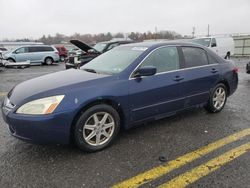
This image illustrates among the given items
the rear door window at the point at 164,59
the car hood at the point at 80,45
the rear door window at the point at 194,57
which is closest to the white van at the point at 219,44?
the car hood at the point at 80,45

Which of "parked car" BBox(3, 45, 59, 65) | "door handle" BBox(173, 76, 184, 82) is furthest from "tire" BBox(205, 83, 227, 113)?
"parked car" BBox(3, 45, 59, 65)

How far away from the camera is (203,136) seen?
401 centimetres

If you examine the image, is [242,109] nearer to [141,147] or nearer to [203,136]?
[203,136]

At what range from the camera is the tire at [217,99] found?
16.4 ft

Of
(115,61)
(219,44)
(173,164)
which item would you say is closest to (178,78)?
(115,61)

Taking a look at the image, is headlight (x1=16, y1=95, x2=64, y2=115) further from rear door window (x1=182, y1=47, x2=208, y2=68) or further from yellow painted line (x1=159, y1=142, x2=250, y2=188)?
rear door window (x1=182, y1=47, x2=208, y2=68)

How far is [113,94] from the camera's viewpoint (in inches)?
137

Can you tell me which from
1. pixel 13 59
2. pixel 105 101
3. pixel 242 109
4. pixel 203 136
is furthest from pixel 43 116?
pixel 13 59

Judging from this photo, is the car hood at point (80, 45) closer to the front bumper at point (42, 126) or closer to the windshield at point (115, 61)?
the windshield at point (115, 61)

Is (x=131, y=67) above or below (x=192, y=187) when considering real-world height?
above

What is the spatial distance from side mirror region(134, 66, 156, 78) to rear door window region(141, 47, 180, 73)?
0.65ft

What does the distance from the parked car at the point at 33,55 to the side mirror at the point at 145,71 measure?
17019mm

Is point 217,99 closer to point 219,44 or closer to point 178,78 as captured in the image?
point 178,78

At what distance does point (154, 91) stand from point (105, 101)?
0.85 metres
